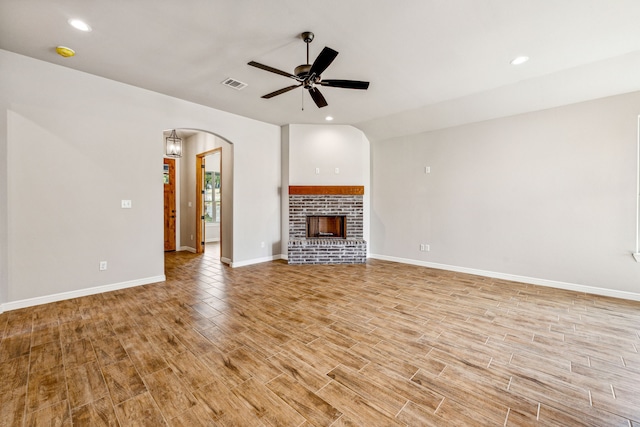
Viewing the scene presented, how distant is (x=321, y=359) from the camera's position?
2.15 meters

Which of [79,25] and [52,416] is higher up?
[79,25]

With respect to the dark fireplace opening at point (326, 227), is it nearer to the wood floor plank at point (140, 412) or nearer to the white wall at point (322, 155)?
the white wall at point (322, 155)

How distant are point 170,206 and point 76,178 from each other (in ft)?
12.0

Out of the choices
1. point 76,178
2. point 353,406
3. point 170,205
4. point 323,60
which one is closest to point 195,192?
point 170,205

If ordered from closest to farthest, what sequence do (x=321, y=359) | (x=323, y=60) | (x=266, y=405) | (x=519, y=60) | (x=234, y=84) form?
(x=266, y=405)
(x=321, y=359)
(x=323, y=60)
(x=519, y=60)
(x=234, y=84)

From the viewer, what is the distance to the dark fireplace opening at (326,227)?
610 centimetres

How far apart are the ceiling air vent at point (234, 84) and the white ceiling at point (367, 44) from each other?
109 millimetres

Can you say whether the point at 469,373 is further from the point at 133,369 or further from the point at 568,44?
the point at 568,44

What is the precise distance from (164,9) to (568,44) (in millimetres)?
3955

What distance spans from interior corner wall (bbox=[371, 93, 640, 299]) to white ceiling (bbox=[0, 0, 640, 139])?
1.54 ft

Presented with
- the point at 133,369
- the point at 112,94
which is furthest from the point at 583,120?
the point at 112,94

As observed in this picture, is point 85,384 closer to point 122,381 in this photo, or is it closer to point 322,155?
point 122,381

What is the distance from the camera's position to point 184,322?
2.79 m

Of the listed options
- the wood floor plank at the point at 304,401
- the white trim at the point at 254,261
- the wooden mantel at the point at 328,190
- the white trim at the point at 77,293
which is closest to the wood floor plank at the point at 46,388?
the wood floor plank at the point at 304,401
